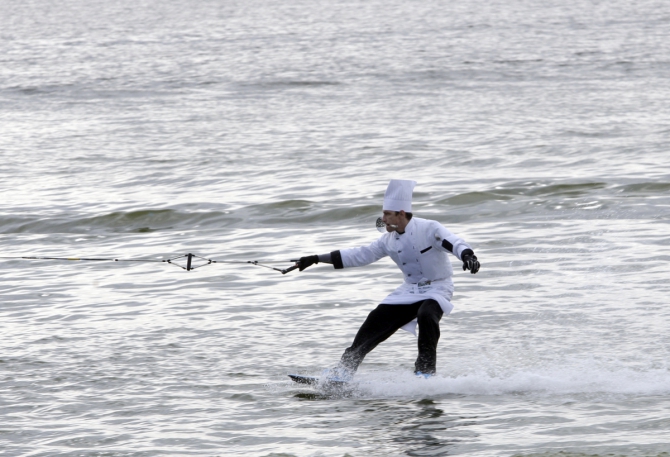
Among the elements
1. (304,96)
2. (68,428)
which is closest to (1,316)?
(68,428)

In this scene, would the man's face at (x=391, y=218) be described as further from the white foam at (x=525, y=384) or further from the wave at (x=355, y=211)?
the wave at (x=355, y=211)

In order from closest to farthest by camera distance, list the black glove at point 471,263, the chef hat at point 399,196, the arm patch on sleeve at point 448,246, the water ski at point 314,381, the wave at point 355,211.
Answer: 1. the black glove at point 471,263
2. the arm patch on sleeve at point 448,246
3. the chef hat at point 399,196
4. the water ski at point 314,381
5. the wave at point 355,211

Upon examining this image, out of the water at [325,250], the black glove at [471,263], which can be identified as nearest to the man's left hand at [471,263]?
the black glove at [471,263]

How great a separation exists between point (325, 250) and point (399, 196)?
641 cm

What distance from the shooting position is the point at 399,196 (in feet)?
28.0

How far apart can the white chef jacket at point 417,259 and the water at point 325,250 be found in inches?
28.4

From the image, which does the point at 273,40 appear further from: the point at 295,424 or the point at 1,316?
the point at 295,424

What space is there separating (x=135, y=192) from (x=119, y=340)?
9.92 m

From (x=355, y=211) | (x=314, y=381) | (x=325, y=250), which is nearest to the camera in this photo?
(x=314, y=381)

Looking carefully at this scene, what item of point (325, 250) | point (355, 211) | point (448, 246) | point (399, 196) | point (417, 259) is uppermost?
point (399, 196)

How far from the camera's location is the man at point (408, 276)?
8.52 meters

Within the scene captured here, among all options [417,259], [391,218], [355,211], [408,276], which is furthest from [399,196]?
[355,211]

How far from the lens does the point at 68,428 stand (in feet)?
26.4

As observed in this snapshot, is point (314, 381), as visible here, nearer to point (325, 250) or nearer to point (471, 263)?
point (471, 263)
